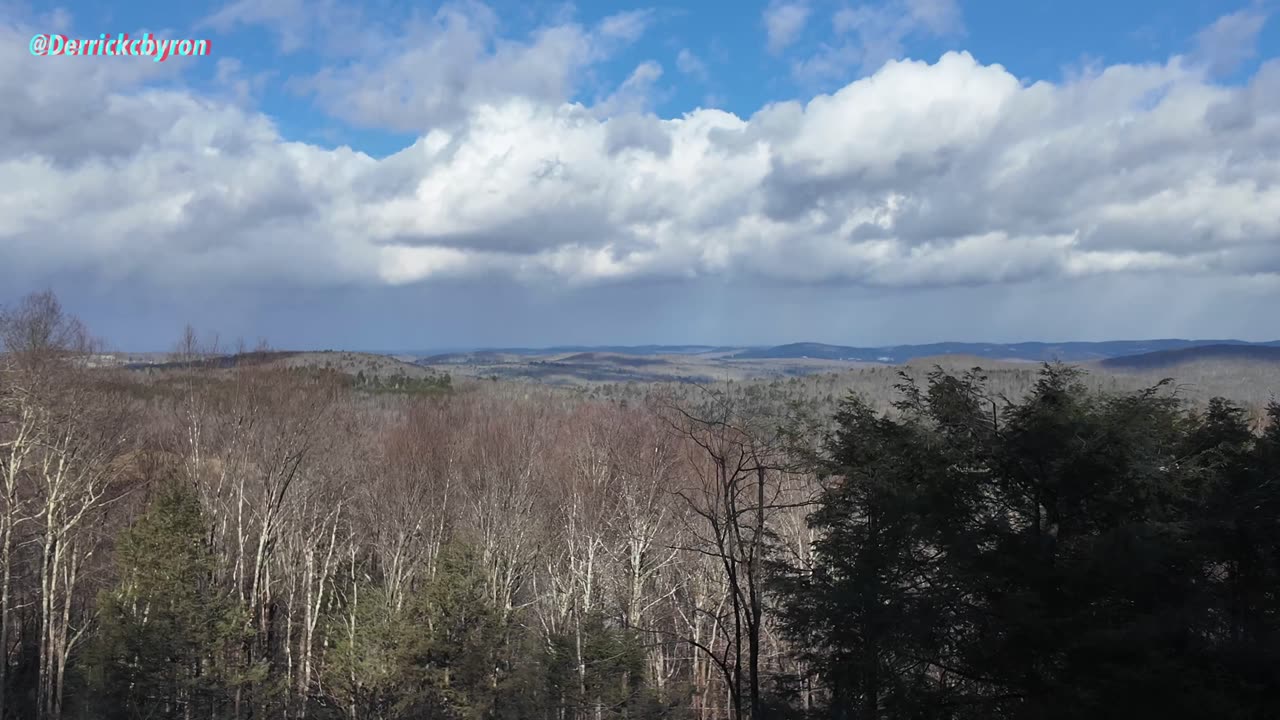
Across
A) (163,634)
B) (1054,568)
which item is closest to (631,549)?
(163,634)

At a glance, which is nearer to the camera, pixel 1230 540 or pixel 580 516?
pixel 1230 540

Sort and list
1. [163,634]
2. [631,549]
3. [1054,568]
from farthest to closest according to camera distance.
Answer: [631,549] < [163,634] < [1054,568]

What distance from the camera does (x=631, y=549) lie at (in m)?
30.8

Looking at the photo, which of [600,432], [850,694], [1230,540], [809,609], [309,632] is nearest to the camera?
[1230,540]

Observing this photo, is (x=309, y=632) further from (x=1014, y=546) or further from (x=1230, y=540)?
(x=1230, y=540)

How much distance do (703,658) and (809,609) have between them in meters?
18.5

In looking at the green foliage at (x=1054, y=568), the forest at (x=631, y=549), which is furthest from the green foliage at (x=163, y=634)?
the green foliage at (x=1054, y=568)

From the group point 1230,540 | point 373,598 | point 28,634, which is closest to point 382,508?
point 373,598

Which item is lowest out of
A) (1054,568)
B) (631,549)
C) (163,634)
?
(163,634)

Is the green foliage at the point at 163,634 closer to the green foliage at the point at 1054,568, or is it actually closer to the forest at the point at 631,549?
the forest at the point at 631,549

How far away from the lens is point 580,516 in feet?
111

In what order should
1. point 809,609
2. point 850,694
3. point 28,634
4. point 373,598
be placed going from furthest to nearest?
1. point 28,634
2. point 373,598
3. point 809,609
4. point 850,694

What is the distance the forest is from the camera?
9469mm

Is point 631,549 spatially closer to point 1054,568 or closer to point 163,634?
point 163,634
